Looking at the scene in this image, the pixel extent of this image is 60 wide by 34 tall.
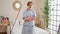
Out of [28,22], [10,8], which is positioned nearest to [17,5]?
[10,8]

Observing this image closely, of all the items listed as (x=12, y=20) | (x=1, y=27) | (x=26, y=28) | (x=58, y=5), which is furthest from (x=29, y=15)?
(x=12, y=20)

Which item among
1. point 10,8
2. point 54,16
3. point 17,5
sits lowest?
point 54,16

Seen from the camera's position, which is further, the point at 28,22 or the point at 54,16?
the point at 54,16

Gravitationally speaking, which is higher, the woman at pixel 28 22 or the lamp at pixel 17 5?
the lamp at pixel 17 5

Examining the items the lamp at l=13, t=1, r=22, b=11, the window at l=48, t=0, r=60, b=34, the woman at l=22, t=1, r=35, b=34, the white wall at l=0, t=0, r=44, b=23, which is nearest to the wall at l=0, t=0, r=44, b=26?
the white wall at l=0, t=0, r=44, b=23

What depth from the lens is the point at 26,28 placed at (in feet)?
12.0

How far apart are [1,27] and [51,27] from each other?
2.25 metres

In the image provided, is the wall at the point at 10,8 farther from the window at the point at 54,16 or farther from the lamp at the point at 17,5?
the window at the point at 54,16

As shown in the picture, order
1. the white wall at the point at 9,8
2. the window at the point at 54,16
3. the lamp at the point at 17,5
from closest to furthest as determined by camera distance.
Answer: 1. the window at the point at 54,16
2. the white wall at the point at 9,8
3. the lamp at the point at 17,5

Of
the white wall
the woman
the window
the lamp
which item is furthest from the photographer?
the lamp

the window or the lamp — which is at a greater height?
the lamp

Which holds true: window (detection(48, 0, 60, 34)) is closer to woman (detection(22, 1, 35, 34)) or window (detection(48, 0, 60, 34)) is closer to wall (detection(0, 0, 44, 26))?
wall (detection(0, 0, 44, 26))

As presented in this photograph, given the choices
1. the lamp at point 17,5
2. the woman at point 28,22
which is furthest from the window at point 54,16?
the woman at point 28,22

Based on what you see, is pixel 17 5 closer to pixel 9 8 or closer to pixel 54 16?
pixel 9 8
